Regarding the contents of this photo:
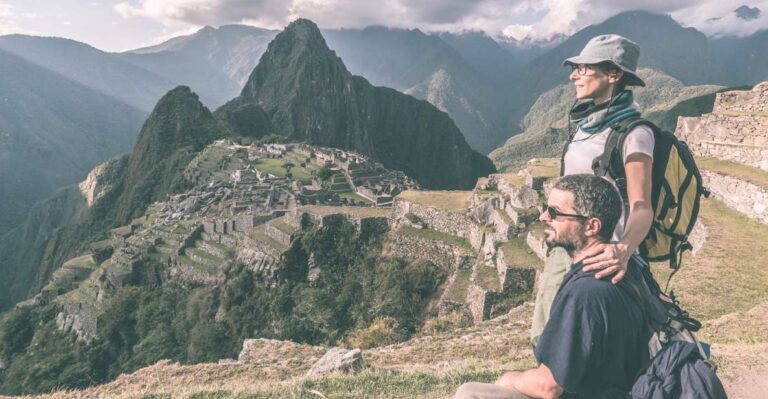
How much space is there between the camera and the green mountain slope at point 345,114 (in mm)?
125938

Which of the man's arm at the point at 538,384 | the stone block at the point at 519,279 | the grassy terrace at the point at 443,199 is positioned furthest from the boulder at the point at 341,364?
the grassy terrace at the point at 443,199

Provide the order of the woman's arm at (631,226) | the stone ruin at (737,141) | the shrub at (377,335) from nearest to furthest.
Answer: the woman's arm at (631,226)
the stone ruin at (737,141)
the shrub at (377,335)

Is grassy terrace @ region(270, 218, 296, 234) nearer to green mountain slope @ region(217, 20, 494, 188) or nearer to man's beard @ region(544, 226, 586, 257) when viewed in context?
man's beard @ region(544, 226, 586, 257)

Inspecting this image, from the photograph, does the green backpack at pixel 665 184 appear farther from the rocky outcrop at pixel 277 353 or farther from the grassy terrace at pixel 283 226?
the grassy terrace at pixel 283 226

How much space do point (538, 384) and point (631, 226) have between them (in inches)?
46.1

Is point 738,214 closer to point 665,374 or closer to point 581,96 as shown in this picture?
point 581,96

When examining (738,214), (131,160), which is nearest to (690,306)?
(738,214)

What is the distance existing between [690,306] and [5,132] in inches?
9718

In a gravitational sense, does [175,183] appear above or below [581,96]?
below

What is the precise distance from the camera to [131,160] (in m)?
103

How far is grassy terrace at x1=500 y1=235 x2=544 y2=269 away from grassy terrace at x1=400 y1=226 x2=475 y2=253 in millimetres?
2591

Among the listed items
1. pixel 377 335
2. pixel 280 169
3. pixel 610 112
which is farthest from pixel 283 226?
pixel 280 169

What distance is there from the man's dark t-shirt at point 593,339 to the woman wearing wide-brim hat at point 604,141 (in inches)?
7.4

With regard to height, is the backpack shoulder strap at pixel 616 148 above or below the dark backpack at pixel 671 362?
above
